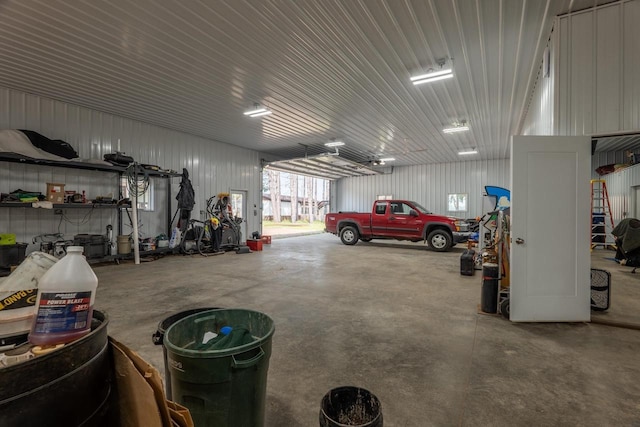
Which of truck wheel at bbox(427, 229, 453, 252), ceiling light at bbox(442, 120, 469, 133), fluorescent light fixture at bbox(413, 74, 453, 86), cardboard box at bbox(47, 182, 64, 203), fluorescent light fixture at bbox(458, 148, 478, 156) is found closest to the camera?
fluorescent light fixture at bbox(413, 74, 453, 86)

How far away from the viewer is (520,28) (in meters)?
3.89

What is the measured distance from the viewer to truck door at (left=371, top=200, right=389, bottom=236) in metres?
10.0

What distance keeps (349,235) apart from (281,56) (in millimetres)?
7174

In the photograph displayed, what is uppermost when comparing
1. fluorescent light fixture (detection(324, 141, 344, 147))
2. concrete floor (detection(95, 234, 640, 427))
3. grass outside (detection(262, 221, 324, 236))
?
fluorescent light fixture (detection(324, 141, 344, 147))

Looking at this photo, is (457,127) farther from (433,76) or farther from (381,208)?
(433,76)

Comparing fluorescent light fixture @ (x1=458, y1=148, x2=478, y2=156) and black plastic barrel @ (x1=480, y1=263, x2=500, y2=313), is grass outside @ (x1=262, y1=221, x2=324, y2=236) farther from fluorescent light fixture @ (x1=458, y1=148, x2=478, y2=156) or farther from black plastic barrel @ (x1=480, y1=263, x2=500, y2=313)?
black plastic barrel @ (x1=480, y1=263, x2=500, y2=313)

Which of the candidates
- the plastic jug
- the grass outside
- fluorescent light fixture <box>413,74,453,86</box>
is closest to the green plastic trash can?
the plastic jug

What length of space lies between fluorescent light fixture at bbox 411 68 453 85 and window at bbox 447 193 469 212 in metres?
9.77

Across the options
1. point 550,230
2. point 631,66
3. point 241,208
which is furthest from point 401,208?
point 631,66

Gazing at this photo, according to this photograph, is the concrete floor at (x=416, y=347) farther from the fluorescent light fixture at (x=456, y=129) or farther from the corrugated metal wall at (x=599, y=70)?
the fluorescent light fixture at (x=456, y=129)

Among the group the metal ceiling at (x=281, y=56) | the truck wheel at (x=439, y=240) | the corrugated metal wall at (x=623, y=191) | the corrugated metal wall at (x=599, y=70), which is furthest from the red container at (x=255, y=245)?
the corrugated metal wall at (x=623, y=191)

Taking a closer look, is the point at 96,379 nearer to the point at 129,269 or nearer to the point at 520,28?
the point at 520,28

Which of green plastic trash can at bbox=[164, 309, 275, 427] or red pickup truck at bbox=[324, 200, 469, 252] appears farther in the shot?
red pickup truck at bbox=[324, 200, 469, 252]

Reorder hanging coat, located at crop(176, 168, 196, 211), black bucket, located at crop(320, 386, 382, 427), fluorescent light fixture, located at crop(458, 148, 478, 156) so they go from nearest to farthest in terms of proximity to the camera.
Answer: black bucket, located at crop(320, 386, 382, 427) < hanging coat, located at crop(176, 168, 196, 211) < fluorescent light fixture, located at crop(458, 148, 478, 156)
